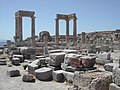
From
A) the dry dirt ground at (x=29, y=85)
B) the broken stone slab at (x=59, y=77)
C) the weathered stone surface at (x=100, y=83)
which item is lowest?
the dry dirt ground at (x=29, y=85)

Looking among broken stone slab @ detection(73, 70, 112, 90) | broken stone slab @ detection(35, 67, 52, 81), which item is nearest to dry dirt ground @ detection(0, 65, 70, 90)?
broken stone slab @ detection(35, 67, 52, 81)

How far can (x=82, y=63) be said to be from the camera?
942 centimetres

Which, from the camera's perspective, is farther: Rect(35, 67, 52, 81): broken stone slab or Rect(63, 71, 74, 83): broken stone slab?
Rect(35, 67, 52, 81): broken stone slab

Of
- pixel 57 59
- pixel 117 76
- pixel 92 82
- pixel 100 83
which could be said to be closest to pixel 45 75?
pixel 57 59

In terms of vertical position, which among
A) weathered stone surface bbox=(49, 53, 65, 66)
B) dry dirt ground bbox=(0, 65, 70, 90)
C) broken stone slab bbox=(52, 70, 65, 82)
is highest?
weathered stone surface bbox=(49, 53, 65, 66)

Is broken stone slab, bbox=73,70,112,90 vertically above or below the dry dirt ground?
above

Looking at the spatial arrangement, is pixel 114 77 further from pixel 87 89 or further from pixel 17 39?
pixel 17 39

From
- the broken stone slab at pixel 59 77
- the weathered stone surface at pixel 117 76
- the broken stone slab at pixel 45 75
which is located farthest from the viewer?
the broken stone slab at pixel 45 75

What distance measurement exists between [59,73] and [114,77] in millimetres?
4142

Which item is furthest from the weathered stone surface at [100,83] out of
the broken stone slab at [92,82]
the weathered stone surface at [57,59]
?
the weathered stone surface at [57,59]

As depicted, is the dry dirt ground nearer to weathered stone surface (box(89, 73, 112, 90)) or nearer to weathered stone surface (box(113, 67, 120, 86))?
weathered stone surface (box(89, 73, 112, 90))

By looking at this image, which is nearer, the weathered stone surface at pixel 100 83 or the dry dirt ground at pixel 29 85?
the weathered stone surface at pixel 100 83

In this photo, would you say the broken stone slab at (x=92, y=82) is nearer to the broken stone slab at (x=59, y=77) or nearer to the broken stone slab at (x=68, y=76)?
the broken stone slab at (x=68, y=76)

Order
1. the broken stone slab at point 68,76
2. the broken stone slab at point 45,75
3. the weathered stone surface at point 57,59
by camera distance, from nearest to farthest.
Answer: the broken stone slab at point 68,76 < the broken stone slab at point 45,75 < the weathered stone surface at point 57,59
